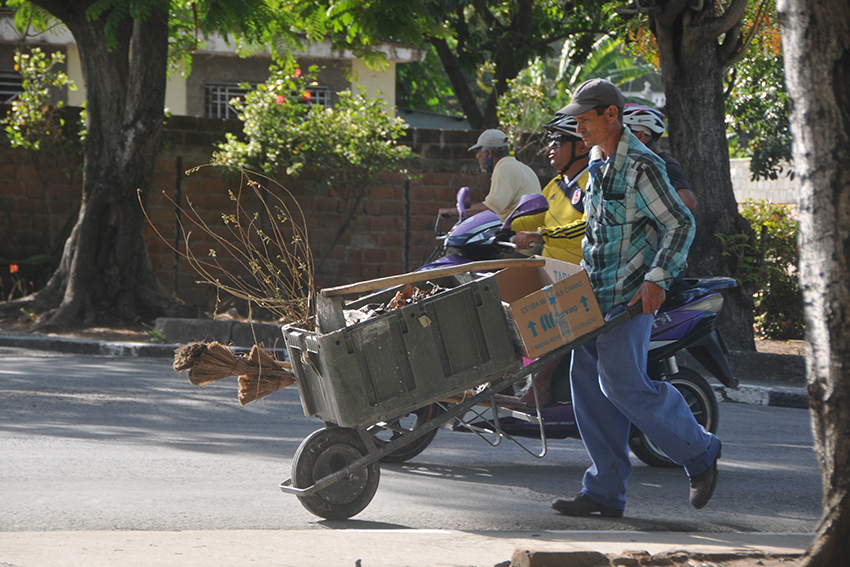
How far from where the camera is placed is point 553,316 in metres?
4.03

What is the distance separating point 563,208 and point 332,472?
A: 76.1 inches

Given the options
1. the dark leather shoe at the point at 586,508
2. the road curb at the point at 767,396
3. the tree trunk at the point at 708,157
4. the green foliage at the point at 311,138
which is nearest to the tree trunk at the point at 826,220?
the dark leather shoe at the point at 586,508

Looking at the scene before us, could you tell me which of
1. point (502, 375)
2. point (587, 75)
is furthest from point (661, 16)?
point (587, 75)

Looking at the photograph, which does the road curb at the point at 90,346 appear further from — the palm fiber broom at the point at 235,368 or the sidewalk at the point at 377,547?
the sidewalk at the point at 377,547

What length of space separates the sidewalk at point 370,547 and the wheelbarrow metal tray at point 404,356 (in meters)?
0.48

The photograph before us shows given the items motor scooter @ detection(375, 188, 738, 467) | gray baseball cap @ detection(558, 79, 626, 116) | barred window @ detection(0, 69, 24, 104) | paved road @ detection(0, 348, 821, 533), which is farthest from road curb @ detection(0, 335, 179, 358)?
barred window @ detection(0, 69, 24, 104)

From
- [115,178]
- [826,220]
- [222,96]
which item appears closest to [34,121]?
[115,178]

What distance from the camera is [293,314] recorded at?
14.3ft

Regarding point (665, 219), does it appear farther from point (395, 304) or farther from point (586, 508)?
point (586, 508)

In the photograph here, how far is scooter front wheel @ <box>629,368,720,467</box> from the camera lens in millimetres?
5406

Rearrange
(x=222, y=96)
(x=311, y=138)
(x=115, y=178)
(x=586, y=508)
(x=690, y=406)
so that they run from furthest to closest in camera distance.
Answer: (x=222, y=96) → (x=311, y=138) → (x=115, y=178) → (x=690, y=406) → (x=586, y=508)

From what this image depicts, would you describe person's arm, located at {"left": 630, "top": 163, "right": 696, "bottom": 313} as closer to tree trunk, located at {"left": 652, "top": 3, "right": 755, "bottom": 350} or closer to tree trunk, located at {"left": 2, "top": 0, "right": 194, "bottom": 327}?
tree trunk, located at {"left": 652, "top": 3, "right": 755, "bottom": 350}

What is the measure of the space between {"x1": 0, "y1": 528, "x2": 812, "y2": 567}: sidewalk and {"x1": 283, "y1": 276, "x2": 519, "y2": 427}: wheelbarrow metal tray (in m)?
0.48

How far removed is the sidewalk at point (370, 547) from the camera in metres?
3.27
